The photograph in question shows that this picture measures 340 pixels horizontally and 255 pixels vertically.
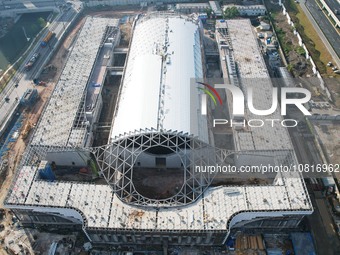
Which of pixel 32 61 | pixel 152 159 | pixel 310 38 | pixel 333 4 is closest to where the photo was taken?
pixel 152 159

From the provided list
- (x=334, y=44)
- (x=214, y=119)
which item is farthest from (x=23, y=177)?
(x=334, y=44)

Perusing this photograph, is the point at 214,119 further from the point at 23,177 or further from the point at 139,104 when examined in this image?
the point at 23,177

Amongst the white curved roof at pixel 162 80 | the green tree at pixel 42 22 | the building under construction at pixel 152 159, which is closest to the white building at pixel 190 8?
the white curved roof at pixel 162 80

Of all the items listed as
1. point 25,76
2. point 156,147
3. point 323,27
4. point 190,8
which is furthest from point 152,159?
point 323,27

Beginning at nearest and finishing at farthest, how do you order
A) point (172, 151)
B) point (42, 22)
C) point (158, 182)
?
point (172, 151), point (158, 182), point (42, 22)

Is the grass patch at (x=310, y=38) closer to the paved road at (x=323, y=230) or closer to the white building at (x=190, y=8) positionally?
the white building at (x=190, y=8)

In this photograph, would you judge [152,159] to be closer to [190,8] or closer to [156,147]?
[156,147]

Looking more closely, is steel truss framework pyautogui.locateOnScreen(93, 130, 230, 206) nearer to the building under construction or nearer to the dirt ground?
the building under construction
